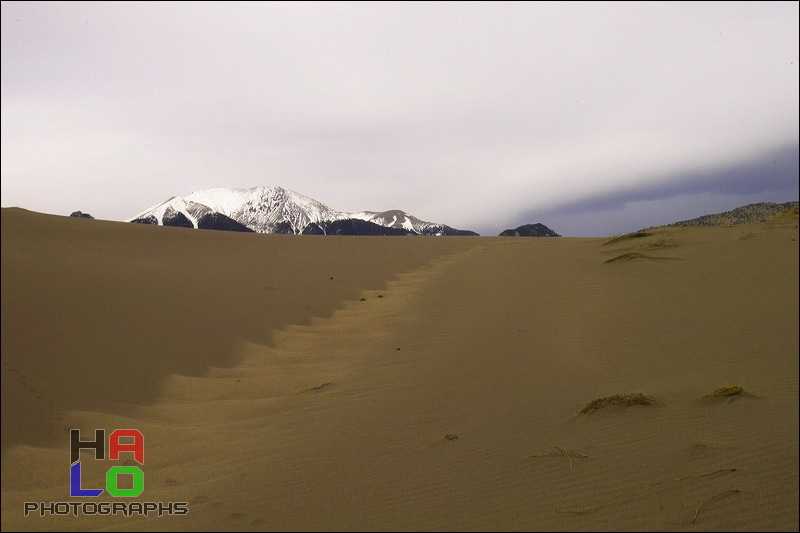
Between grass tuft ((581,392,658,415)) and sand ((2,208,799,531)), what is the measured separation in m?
0.07

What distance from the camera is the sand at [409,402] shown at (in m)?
2.46

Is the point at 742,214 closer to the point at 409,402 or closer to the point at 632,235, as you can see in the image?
the point at 632,235

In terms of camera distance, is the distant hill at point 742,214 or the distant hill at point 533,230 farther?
the distant hill at point 533,230

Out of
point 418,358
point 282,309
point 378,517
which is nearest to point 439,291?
point 282,309

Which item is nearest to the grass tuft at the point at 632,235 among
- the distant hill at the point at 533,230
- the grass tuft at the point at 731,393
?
the grass tuft at the point at 731,393

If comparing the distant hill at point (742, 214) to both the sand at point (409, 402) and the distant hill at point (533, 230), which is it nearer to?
the sand at point (409, 402)

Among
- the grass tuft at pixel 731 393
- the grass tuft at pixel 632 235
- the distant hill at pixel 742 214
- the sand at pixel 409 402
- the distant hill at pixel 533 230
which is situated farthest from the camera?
the distant hill at pixel 533 230

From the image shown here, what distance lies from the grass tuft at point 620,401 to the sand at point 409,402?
0.23ft

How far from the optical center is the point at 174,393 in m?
4.25

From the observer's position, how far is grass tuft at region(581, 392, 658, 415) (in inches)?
135

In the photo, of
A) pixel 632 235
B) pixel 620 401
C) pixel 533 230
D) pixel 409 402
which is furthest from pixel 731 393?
pixel 533 230

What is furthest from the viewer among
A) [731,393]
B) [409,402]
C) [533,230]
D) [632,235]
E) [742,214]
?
[533,230]

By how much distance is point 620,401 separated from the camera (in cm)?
345

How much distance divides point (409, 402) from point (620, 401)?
64.0 inches
